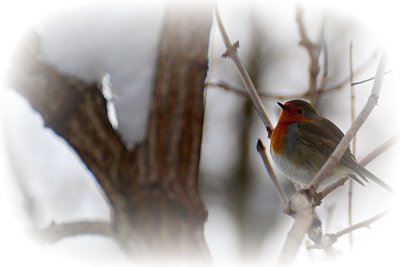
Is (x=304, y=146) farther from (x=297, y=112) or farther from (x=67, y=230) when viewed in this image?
(x=67, y=230)

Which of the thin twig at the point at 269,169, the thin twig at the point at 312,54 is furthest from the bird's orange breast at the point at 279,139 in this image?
the thin twig at the point at 269,169

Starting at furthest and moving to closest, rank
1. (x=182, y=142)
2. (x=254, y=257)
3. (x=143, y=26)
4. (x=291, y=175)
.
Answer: (x=254, y=257) → (x=291, y=175) → (x=143, y=26) → (x=182, y=142)

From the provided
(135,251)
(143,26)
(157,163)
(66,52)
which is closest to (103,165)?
(157,163)

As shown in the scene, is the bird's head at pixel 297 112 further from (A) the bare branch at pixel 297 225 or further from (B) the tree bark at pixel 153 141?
(A) the bare branch at pixel 297 225

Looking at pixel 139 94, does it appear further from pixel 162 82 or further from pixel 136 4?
pixel 136 4

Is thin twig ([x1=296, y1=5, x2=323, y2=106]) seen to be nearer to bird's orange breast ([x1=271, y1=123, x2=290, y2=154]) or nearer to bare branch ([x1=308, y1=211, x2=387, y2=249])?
bird's orange breast ([x1=271, y1=123, x2=290, y2=154])

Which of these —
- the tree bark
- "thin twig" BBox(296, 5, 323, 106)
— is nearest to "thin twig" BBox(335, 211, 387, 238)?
the tree bark
